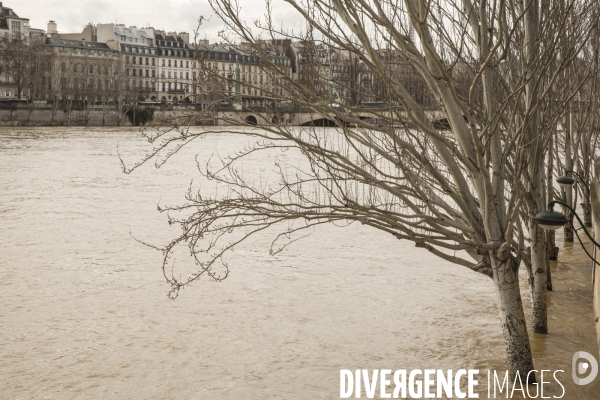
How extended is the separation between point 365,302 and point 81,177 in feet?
50.7

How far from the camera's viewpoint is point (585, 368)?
287 inches

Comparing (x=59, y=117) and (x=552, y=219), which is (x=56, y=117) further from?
(x=552, y=219)

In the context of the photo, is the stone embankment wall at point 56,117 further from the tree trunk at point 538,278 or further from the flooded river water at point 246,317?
the tree trunk at point 538,278

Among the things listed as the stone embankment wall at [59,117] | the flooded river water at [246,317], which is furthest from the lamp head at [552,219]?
the stone embankment wall at [59,117]

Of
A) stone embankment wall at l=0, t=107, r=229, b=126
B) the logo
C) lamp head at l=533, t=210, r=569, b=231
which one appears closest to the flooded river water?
the logo

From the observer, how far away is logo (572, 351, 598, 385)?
7.03 m

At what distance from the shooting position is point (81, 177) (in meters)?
23.9

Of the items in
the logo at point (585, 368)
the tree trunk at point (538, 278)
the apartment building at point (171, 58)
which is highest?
the apartment building at point (171, 58)

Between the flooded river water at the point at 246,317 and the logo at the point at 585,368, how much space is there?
80 mm

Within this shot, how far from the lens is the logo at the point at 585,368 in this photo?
7029 mm

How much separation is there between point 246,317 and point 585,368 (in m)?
A: 3.88

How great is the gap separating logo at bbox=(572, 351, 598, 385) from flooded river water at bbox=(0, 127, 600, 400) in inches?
3.1

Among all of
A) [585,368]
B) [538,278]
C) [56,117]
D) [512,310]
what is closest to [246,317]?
[538,278]

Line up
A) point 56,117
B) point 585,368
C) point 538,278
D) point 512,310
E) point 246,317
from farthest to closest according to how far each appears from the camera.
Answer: point 56,117, point 246,317, point 538,278, point 585,368, point 512,310
